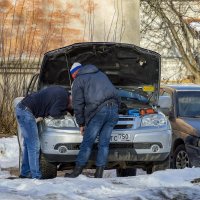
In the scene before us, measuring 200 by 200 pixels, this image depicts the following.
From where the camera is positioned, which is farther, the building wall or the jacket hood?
the building wall

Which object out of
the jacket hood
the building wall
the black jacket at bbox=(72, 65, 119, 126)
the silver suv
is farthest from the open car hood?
the building wall

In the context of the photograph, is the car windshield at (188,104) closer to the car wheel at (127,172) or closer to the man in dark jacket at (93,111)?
the car wheel at (127,172)

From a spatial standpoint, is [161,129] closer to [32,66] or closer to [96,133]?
[96,133]

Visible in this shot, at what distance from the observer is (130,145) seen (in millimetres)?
8922

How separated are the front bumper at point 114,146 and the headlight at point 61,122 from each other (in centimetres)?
7

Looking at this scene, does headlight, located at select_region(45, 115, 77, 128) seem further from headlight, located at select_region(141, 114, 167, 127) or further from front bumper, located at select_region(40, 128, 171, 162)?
headlight, located at select_region(141, 114, 167, 127)

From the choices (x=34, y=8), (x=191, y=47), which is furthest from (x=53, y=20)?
(x=191, y=47)

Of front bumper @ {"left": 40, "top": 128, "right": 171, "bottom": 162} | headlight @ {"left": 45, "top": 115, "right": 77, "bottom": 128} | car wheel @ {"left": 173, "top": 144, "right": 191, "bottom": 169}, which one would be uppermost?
headlight @ {"left": 45, "top": 115, "right": 77, "bottom": 128}

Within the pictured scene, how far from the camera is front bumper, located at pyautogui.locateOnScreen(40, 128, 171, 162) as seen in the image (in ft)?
29.0

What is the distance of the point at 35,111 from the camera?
29.7 feet

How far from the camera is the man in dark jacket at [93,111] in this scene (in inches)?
342

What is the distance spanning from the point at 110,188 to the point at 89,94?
6.27 ft

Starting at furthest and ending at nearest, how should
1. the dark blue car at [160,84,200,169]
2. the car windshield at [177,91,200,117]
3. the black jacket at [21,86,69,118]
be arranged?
the car windshield at [177,91,200,117], the dark blue car at [160,84,200,169], the black jacket at [21,86,69,118]

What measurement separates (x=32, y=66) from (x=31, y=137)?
8995 mm
